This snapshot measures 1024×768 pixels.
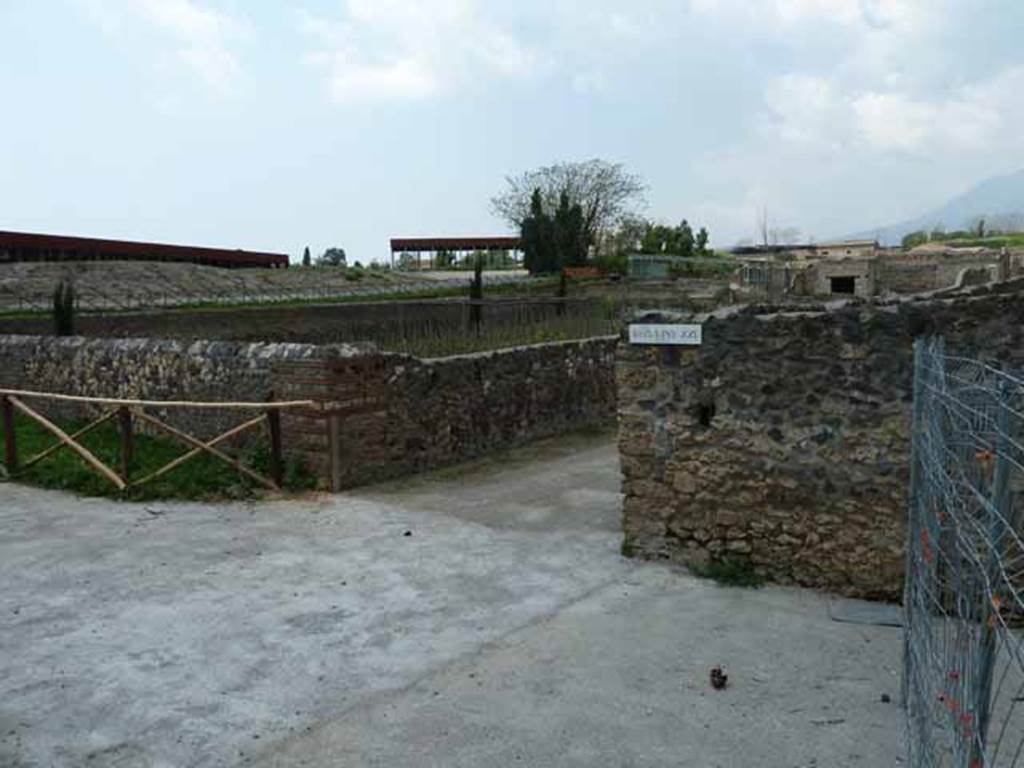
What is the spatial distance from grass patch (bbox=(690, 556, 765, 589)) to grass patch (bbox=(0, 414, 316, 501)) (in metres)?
4.61

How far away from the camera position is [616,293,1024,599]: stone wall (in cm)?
625

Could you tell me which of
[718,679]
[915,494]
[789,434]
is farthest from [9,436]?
[915,494]

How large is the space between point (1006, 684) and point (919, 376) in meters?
1.73

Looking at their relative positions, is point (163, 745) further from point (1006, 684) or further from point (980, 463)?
point (1006, 684)

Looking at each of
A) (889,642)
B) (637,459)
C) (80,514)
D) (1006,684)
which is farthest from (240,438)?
(1006,684)

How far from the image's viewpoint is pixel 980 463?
331 centimetres

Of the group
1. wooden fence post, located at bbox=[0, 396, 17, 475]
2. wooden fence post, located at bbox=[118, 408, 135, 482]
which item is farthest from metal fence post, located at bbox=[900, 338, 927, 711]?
wooden fence post, located at bbox=[0, 396, 17, 475]

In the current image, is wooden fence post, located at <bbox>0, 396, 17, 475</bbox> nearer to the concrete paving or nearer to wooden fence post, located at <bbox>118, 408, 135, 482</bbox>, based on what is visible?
wooden fence post, located at <bbox>118, 408, 135, 482</bbox>

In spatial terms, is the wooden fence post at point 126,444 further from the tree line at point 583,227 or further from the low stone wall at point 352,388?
the tree line at point 583,227

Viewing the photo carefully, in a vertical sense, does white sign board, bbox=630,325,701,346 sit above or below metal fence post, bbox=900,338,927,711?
above

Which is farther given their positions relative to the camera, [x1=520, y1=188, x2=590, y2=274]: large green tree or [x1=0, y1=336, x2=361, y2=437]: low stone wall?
[x1=520, y1=188, x2=590, y2=274]: large green tree

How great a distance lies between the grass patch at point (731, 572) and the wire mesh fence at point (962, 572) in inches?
69.9

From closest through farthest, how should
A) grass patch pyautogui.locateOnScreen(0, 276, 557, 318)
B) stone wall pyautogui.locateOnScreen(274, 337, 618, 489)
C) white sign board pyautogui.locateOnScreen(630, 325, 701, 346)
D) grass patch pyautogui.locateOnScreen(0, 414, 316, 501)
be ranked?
1. white sign board pyautogui.locateOnScreen(630, 325, 701, 346)
2. grass patch pyautogui.locateOnScreen(0, 414, 316, 501)
3. stone wall pyautogui.locateOnScreen(274, 337, 618, 489)
4. grass patch pyautogui.locateOnScreen(0, 276, 557, 318)

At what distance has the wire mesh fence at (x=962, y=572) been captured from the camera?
2.56 metres
